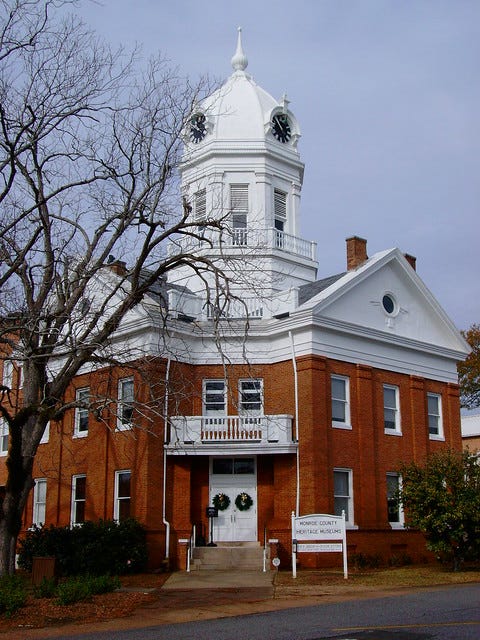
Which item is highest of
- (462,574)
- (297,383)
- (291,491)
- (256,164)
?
(256,164)

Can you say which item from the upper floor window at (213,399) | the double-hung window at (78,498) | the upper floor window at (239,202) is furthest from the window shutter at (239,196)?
the double-hung window at (78,498)

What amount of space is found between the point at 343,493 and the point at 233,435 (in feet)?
14.9

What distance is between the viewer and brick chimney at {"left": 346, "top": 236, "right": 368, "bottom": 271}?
32.1 metres

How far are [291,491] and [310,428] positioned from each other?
2.19 meters

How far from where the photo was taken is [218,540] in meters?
28.1

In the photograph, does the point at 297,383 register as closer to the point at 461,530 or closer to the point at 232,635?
the point at 461,530

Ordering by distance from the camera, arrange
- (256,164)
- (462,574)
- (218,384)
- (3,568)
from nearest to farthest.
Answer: (3,568) < (462,574) < (218,384) < (256,164)

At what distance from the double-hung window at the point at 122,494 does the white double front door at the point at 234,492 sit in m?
2.89

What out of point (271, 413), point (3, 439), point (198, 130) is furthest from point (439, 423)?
point (3, 439)

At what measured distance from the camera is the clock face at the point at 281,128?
1443 inches

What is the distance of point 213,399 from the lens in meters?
29.6

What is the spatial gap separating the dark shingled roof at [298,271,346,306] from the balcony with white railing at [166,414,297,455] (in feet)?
18.1

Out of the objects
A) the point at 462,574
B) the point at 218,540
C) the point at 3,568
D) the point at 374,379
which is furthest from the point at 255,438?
the point at 3,568

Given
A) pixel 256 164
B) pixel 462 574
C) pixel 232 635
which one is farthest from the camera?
pixel 256 164
